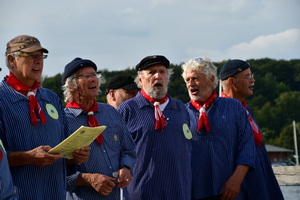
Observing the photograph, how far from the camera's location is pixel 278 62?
96.4 meters

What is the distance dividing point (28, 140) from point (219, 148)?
2153 millimetres

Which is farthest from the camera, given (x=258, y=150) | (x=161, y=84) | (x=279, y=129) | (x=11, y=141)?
(x=279, y=129)

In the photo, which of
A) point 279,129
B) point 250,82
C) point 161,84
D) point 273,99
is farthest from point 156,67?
point 273,99

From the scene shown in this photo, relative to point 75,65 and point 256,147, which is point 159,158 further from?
point 256,147

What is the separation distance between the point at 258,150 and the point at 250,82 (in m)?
0.84

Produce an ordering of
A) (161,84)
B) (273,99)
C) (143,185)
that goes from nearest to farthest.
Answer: (143,185), (161,84), (273,99)

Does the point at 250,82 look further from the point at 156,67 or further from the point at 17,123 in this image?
the point at 17,123

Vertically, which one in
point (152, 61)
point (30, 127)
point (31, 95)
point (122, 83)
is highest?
point (152, 61)

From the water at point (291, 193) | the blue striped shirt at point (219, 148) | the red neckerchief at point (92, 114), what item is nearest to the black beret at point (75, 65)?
the red neckerchief at point (92, 114)

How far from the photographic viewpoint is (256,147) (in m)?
6.54

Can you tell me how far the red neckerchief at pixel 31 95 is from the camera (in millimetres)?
4469

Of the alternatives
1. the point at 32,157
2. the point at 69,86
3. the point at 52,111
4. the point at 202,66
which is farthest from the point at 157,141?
the point at 32,157

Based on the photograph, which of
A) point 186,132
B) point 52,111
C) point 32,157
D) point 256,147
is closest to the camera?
point 32,157

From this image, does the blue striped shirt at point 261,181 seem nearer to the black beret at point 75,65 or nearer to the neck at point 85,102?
the neck at point 85,102
